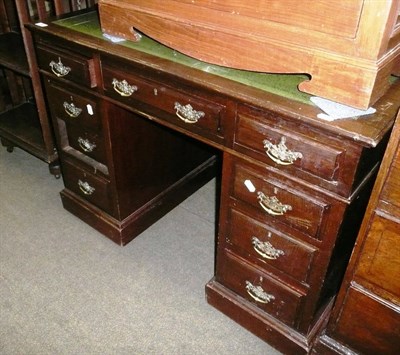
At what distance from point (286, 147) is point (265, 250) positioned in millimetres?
410

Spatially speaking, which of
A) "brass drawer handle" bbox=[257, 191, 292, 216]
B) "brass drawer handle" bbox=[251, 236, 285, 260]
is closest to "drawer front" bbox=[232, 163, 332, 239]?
"brass drawer handle" bbox=[257, 191, 292, 216]

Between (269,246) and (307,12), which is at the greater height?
(307,12)

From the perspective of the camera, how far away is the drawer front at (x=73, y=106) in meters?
1.68

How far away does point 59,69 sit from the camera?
64.9 inches

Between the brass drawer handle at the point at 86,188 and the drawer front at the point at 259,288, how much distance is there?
29.8 inches

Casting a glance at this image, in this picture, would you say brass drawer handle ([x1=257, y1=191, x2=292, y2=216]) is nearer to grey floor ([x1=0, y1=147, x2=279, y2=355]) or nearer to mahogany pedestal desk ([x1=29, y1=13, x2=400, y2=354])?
mahogany pedestal desk ([x1=29, y1=13, x2=400, y2=354])

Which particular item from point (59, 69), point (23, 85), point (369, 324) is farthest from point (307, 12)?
point (23, 85)

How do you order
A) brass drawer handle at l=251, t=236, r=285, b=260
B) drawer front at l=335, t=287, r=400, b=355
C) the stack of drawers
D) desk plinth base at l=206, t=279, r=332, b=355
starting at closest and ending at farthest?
the stack of drawers, drawer front at l=335, t=287, r=400, b=355, brass drawer handle at l=251, t=236, r=285, b=260, desk plinth base at l=206, t=279, r=332, b=355

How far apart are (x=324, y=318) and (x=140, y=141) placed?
105cm

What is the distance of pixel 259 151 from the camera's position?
47.0 inches

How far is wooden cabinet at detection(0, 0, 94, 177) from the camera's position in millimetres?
1990

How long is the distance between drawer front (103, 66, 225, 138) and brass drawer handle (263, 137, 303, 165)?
17cm

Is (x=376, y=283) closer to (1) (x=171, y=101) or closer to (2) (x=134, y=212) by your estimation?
(1) (x=171, y=101)

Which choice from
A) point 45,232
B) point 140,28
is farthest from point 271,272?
point 45,232
